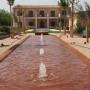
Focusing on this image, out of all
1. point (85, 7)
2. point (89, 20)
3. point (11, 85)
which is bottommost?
point (11, 85)

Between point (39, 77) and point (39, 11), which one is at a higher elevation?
point (39, 11)

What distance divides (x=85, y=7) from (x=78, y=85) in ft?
110

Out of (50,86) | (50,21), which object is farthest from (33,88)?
(50,21)

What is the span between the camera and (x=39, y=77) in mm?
5055

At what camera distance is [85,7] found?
3641 centimetres

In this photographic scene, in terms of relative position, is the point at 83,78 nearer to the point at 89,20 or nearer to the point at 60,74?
the point at 60,74

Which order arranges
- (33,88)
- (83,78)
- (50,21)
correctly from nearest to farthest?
(33,88), (83,78), (50,21)

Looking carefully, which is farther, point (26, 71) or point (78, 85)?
point (26, 71)

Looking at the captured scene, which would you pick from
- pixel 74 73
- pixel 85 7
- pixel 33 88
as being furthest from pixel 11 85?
pixel 85 7

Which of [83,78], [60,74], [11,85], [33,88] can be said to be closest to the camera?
[33,88]

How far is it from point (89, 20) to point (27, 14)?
3222cm

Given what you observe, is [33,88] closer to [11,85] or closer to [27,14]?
[11,85]

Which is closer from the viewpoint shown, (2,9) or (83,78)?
(83,78)

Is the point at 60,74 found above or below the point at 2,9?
below
